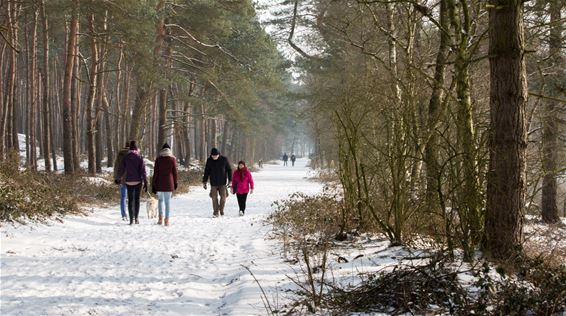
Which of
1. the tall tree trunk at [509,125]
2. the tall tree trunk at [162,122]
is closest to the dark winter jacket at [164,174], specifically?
the tall tree trunk at [509,125]

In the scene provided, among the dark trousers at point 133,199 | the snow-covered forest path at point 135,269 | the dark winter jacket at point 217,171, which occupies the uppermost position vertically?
the dark winter jacket at point 217,171

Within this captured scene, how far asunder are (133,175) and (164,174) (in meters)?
0.68

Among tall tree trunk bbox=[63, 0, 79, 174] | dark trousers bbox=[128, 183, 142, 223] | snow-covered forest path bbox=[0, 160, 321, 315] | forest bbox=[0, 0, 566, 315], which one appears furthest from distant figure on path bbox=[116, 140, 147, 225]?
tall tree trunk bbox=[63, 0, 79, 174]

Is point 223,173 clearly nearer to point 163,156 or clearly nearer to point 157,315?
point 163,156

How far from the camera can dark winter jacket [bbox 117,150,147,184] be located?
421 inches

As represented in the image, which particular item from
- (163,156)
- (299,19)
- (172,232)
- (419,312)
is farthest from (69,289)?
(299,19)

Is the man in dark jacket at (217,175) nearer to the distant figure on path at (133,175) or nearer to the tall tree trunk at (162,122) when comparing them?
the distant figure on path at (133,175)

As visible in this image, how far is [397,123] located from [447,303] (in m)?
3.01

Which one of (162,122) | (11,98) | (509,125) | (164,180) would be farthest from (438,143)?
(162,122)

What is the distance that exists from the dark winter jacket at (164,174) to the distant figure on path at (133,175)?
0.27m

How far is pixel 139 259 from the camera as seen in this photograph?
6.87 meters

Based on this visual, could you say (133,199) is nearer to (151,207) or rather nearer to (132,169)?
(132,169)

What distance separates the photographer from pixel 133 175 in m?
10.7

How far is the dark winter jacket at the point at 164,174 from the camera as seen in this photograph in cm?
1083
